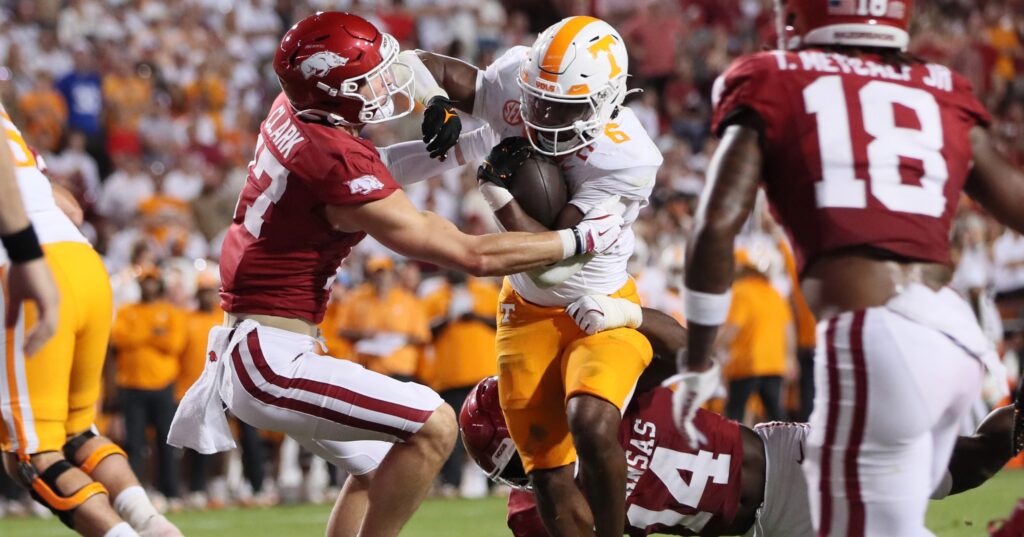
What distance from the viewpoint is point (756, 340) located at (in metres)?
9.71

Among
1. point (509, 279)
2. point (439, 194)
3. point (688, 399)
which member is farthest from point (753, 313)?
point (688, 399)

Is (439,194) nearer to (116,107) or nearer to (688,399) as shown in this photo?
(116,107)

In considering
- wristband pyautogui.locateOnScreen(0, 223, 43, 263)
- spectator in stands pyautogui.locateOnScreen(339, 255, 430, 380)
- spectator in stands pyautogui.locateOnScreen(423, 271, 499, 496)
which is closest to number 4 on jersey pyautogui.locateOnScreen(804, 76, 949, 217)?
wristband pyautogui.locateOnScreen(0, 223, 43, 263)

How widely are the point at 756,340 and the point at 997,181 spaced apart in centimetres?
649

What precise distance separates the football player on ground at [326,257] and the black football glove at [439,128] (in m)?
0.14

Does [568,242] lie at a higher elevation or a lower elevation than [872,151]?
lower

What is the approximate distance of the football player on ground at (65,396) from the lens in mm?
4219

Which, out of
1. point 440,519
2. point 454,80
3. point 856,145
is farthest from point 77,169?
point 856,145

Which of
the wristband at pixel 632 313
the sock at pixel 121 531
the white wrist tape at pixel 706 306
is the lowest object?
the sock at pixel 121 531

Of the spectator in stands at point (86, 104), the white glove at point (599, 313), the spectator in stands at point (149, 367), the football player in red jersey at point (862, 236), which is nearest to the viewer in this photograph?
the football player in red jersey at point (862, 236)

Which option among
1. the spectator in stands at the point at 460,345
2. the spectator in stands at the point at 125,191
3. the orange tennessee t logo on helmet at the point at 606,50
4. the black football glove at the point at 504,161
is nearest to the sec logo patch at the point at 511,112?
the black football glove at the point at 504,161

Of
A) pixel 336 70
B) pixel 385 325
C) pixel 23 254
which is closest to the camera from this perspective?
pixel 23 254

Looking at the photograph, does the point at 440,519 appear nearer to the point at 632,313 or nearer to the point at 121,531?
the point at 632,313

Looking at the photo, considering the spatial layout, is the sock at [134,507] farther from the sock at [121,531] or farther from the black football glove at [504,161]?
the black football glove at [504,161]
